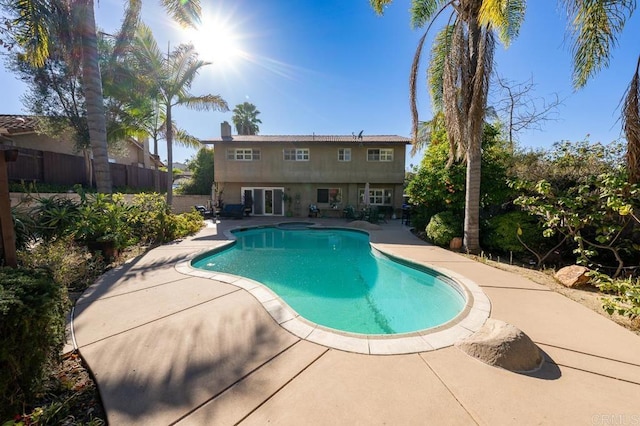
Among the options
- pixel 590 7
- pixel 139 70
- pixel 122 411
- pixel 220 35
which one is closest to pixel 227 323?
pixel 122 411

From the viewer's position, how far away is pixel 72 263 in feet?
16.0

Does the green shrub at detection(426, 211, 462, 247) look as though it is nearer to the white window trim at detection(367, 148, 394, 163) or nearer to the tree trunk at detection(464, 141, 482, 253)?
the tree trunk at detection(464, 141, 482, 253)

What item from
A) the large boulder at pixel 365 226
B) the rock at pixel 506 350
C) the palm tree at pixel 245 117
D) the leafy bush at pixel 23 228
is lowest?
the rock at pixel 506 350

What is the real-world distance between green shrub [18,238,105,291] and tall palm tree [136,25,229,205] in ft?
27.1

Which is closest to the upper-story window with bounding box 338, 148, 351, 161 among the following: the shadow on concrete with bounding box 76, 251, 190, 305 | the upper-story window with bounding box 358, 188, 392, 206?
the upper-story window with bounding box 358, 188, 392, 206

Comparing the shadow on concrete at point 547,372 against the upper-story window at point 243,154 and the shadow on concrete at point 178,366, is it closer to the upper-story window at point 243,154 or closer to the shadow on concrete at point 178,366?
the shadow on concrete at point 178,366

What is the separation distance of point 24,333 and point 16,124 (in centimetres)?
1790

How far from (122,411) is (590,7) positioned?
9.79 m

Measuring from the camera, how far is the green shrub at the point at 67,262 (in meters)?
4.29

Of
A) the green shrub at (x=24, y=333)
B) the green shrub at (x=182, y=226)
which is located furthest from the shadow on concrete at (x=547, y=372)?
the green shrub at (x=182, y=226)

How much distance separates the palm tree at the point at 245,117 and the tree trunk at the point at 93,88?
21.7 metres

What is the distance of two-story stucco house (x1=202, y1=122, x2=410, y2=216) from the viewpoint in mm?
17453

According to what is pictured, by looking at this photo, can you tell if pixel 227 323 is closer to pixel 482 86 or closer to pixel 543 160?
pixel 482 86

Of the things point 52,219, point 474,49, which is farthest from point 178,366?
point 474,49
